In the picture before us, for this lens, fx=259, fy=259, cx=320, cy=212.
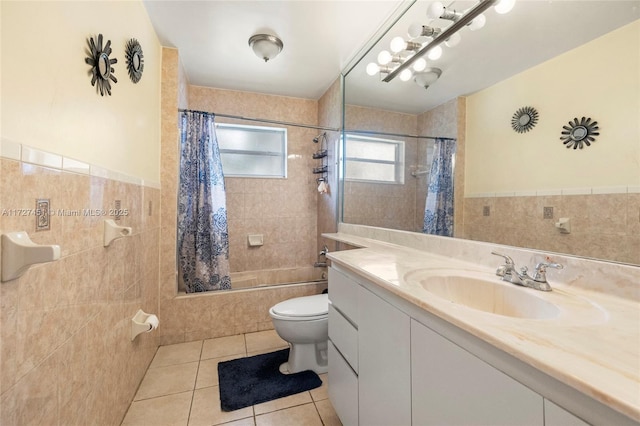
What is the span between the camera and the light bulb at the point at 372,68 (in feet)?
6.46

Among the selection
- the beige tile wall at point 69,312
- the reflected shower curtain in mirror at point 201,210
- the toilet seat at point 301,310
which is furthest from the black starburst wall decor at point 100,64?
the toilet seat at point 301,310

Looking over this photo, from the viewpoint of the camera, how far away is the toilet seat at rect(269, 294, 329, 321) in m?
1.63

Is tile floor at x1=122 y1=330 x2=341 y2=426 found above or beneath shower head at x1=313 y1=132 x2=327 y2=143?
beneath

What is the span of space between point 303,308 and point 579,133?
1.59 m

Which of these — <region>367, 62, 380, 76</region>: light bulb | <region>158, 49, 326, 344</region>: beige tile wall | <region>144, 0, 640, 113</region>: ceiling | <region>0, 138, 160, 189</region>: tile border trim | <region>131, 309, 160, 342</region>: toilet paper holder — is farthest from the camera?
<region>158, 49, 326, 344</region>: beige tile wall

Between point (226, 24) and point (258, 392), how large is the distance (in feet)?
7.91

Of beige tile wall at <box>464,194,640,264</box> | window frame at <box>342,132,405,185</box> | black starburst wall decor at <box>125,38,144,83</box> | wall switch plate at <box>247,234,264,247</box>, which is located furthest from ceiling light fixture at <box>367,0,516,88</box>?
wall switch plate at <box>247,234,264,247</box>

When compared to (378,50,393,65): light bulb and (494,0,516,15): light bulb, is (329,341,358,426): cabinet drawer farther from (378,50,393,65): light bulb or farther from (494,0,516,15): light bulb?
(378,50,393,65): light bulb

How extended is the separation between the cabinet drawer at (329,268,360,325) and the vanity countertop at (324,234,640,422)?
0.23 meters

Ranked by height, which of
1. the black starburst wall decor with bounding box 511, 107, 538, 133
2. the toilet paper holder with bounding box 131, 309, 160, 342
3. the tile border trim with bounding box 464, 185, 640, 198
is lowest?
the toilet paper holder with bounding box 131, 309, 160, 342

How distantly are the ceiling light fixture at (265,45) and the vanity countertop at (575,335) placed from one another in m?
1.89

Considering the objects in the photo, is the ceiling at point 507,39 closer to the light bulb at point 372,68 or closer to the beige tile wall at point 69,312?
the light bulb at point 372,68

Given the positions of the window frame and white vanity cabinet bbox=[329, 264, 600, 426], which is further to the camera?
the window frame

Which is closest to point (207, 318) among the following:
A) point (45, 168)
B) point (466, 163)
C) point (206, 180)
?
point (206, 180)
